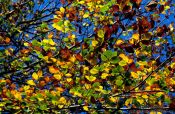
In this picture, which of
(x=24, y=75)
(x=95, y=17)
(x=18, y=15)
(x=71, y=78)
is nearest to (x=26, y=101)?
(x=71, y=78)

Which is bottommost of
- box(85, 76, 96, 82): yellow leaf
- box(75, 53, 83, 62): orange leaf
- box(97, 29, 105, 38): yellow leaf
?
box(85, 76, 96, 82): yellow leaf

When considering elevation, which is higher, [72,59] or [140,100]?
[72,59]

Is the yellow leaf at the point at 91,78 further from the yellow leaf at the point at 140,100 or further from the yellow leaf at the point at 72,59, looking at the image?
the yellow leaf at the point at 140,100

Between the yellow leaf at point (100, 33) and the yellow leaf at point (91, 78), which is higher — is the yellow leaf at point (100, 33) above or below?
above

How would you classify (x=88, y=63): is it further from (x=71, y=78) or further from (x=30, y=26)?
(x=30, y=26)

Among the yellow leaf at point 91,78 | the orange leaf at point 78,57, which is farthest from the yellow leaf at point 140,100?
the orange leaf at point 78,57

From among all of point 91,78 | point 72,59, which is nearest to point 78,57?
point 72,59

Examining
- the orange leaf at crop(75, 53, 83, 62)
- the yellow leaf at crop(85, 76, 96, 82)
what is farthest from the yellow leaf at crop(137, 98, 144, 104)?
the orange leaf at crop(75, 53, 83, 62)

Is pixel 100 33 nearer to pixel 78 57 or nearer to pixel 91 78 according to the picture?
pixel 78 57

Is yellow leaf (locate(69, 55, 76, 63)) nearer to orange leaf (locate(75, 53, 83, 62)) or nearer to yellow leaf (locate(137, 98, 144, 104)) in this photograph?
orange leaf (locate(75, 53, 83, 62))

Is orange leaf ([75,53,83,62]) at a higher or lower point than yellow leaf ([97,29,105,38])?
lower

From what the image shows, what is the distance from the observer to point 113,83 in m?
4.17

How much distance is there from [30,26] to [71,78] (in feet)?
15.3

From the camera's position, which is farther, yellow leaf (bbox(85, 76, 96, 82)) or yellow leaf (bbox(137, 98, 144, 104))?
yellow leaf (bbox(137, 98, 144, 104))
